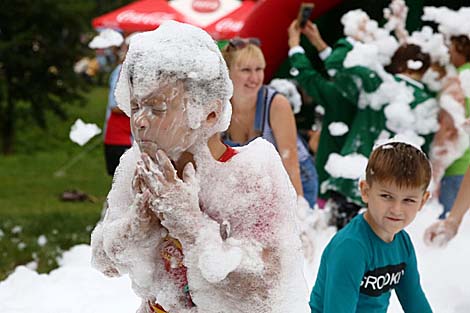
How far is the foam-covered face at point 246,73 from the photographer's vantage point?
185 inches

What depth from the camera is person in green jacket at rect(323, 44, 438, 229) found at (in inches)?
220

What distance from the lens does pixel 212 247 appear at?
6.95ft

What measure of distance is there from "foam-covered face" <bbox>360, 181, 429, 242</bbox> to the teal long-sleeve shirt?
0.03m

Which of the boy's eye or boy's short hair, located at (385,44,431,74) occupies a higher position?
the boy's eye

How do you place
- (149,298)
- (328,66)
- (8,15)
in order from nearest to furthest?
(149,298)
(328,66)
(8,15)

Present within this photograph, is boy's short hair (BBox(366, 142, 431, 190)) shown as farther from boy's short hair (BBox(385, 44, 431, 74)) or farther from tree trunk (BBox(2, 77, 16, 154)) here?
tree trunk (BBox(2, 77, 16, 154))

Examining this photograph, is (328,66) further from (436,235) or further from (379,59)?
(436,235)

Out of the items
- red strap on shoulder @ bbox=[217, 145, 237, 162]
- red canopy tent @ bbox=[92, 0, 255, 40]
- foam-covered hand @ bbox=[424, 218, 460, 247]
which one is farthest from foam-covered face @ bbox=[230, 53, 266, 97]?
red canopy tent @ bbox=[92, 0, 255, 40]

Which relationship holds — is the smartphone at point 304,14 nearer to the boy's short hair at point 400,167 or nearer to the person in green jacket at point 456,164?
the person in green jacket at point 456,164

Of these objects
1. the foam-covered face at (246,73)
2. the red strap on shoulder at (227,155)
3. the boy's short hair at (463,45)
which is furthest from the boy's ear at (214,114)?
the boy's short hair at (463,45)

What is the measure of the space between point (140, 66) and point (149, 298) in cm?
61

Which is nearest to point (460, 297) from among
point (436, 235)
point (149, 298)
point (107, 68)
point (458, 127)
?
point (436, 235)

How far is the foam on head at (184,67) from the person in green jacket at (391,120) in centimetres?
337

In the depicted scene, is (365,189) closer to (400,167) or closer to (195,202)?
(400,167)
